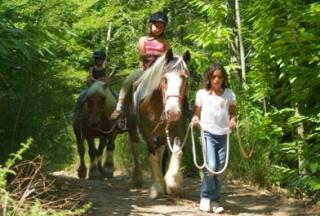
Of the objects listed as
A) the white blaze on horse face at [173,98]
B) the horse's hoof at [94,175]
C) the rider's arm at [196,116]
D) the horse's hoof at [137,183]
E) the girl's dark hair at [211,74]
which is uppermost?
the girl's dark hair at [211,74]

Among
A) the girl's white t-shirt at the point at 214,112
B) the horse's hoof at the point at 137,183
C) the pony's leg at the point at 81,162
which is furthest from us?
the pony's leg at the point at 81,162

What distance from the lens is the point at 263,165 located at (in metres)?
9.11

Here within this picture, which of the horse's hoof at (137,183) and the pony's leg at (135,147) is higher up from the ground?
the pony's leg at (135,147)

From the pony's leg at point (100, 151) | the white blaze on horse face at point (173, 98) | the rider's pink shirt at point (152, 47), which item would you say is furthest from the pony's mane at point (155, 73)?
the pony's leg at point (100, 151)

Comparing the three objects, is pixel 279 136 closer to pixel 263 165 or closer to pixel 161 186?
pixel 263 165

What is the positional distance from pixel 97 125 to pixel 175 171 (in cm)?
495

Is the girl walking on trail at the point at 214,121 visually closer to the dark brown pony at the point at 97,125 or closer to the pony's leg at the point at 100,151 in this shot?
the dark brown pony at the point at 97,125

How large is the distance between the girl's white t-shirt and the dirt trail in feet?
3.44

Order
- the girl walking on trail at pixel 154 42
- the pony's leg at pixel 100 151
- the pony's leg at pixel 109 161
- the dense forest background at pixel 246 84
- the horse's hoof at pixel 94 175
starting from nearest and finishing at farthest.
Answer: the dense forest background at pixel 246 84
the girl walking on trail at pixel 154 42
the horse's hoof at pixel 94 175
the pony's leg at pixel 109 161
the pony's leg at pixel 100 151

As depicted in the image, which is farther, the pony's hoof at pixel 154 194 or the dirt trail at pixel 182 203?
the pony's hoof at pixel 154 194

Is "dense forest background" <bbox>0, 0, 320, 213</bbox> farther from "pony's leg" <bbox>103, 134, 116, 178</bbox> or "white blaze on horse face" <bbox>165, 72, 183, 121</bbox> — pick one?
"pony's leg" <bbox>103, 134, 116, 178</bbox>

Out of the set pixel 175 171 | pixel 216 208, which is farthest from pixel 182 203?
pixel 216 208

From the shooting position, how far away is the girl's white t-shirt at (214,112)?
720cm

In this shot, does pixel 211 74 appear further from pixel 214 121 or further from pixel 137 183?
pixel 137 183
